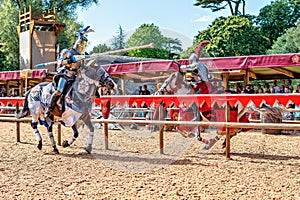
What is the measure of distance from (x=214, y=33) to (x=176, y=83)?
2330 cm

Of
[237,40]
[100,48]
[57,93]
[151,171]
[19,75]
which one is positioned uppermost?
[100,48]

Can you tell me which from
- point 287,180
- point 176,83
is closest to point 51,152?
point 176,83

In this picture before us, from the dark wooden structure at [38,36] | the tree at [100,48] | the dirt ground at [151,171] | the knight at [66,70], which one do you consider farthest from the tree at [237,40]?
the knight at [66,70]

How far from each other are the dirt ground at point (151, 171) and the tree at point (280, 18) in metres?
25.6

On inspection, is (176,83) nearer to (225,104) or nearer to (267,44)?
(225,104)

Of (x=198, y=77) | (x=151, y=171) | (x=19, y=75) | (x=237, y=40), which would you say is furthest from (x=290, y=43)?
(x=151, y=171)

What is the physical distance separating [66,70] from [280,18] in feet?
97.6

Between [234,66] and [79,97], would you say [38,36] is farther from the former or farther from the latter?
[79,97]

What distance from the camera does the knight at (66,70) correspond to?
329 inches

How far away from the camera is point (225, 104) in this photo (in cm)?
816

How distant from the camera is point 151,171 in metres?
6.74

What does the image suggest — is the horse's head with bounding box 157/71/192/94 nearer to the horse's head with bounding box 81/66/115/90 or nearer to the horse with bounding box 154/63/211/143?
the horse with bounding box 154/63/211/143

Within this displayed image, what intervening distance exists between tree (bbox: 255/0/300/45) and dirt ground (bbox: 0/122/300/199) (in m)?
25.6

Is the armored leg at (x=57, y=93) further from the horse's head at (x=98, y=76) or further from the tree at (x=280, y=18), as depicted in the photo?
the tree at (x=280, y=18)
